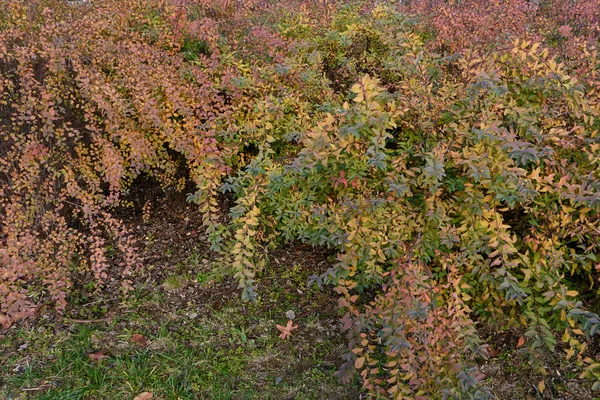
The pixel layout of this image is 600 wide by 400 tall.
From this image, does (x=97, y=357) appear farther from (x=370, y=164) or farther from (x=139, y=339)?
(x=370, y=164)

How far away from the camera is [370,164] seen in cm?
228

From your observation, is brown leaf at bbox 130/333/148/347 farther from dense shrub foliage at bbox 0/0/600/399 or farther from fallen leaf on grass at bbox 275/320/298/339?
fallen leaf on grass at bbox 275/320/298/339

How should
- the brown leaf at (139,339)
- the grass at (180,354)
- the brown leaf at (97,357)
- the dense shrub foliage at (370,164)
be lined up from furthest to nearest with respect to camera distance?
1. the brown leaf at (139,339)
2. the brown leaf at (97,357)
3. the grass at (180,354)
4. the dense shrub foliage at (370,164)

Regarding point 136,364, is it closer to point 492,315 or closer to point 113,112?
point 113,112

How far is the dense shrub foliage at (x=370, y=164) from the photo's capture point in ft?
7.40

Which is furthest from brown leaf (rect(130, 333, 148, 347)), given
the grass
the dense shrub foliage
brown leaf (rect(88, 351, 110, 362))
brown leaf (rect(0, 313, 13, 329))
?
brown leaf (rect(0, 313, 13, 329))

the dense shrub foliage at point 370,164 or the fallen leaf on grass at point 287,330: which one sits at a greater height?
the dense shrub foliage at point 370,164

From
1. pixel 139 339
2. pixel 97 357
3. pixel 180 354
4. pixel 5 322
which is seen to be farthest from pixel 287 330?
pixel 5 322

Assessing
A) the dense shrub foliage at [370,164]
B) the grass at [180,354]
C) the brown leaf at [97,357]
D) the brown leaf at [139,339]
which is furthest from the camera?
the brown leaf at [139,339]

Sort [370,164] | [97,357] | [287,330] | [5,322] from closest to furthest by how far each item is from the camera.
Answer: [370,164]
[97,357]
[287,330]
[5,322]

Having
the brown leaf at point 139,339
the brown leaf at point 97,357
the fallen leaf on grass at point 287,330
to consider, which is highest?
the fallen leaf on grass at point 287,330

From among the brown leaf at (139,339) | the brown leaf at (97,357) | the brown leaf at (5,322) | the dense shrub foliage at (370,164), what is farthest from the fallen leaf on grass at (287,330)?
the brown leaf at (5,322)

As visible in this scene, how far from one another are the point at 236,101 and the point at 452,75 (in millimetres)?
1439

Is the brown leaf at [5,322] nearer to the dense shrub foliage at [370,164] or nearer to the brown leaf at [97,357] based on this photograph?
the dense shrub foliage at [370,164]
